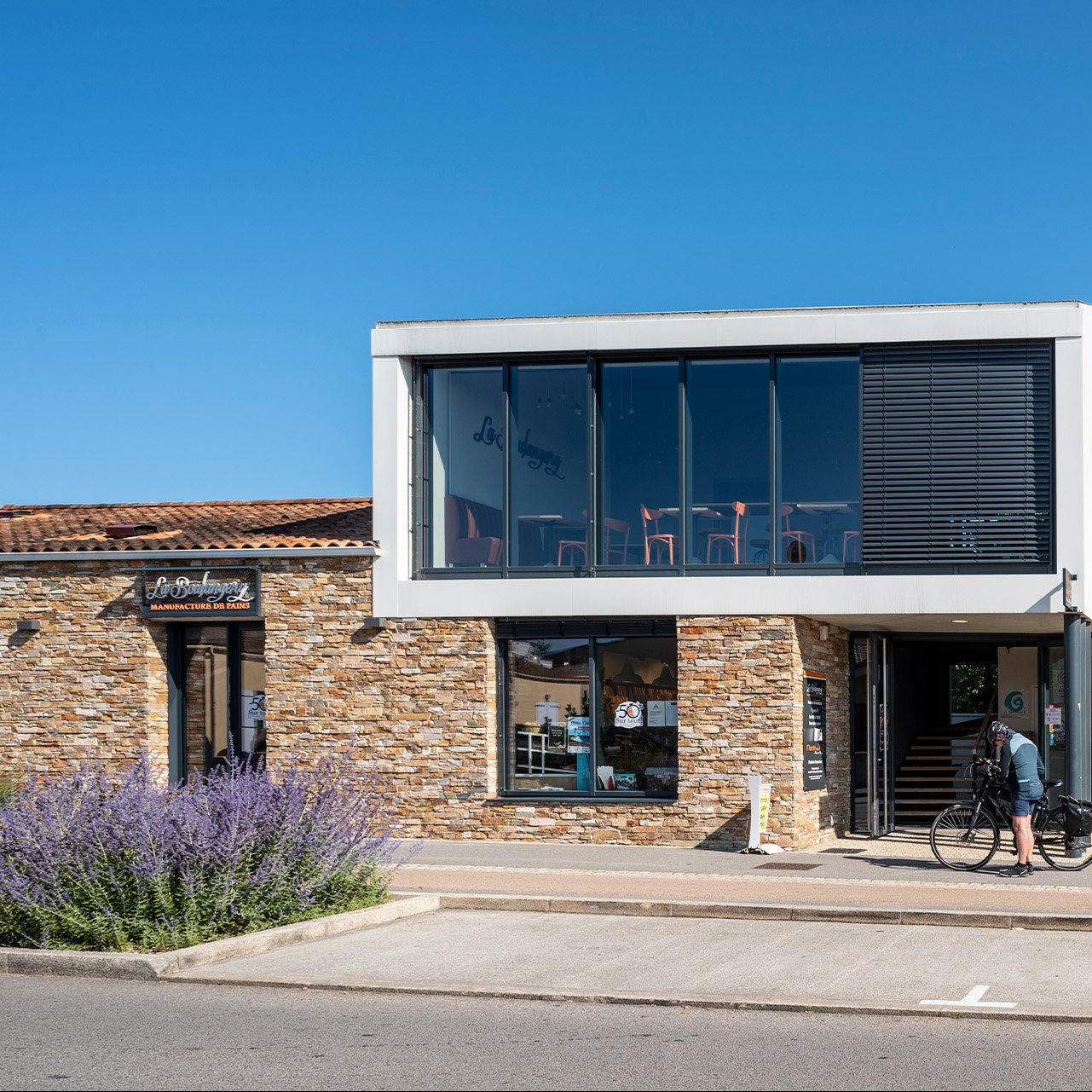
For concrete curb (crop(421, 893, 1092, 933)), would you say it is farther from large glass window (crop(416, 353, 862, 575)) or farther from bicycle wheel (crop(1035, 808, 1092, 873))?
large glass window (crop(416, 353, 862, 575))

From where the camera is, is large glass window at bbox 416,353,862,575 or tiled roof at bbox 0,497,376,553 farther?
tiled roof at bbox 0,497,376,553

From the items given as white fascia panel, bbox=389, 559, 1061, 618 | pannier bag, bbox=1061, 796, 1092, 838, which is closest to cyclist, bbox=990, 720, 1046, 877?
pannier bag, bbox=1061, 796, 1092, 838

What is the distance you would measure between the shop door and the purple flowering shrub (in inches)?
402

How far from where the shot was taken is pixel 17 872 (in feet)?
36.9

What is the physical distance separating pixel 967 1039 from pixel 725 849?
10.5m

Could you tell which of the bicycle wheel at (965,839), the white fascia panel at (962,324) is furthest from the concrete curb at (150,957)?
the white fascia panel at (962,324)

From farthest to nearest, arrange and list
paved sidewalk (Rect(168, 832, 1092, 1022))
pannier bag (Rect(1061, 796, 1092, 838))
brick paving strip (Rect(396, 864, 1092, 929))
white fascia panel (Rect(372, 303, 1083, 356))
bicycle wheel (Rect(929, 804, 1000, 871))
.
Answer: white fascia panel (Rect(372, 303, 1083, 356)) → pannier bag (Rect(1061, 796, 1092, 838)) → bicycle wheel (Rect(929, 804, 1000, 871)) → brick paving strip (Rect(396, 864, 1092, 929)) → paved sidewalk (Rect(168, 832, 1092, 1022))

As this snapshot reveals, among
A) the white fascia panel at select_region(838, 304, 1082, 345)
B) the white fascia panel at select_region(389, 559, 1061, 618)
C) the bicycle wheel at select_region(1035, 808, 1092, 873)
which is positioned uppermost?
A: the white fascia panel at select_region(838, 304, 1082, 345)

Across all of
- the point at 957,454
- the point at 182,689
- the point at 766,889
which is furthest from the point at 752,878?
the point at 182,689

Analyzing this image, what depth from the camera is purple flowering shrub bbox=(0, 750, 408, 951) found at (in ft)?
36.1

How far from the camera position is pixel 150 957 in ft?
33.6

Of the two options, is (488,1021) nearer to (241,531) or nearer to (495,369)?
(495,369)

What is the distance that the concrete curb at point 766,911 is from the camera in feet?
41.2

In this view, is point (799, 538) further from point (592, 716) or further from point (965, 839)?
point (965, 839)
